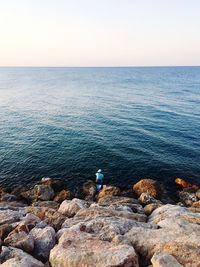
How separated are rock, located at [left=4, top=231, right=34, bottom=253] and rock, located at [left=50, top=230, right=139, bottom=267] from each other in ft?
7.58

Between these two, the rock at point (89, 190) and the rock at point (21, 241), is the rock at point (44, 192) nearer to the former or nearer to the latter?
the rock at point (89, 190)

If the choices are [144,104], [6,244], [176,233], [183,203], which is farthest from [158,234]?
[144,104]

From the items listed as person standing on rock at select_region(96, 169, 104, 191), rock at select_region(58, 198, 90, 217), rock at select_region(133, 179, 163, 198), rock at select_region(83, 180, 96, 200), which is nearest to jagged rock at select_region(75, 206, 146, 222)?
rock at select_region(58, 198, 90, 217)

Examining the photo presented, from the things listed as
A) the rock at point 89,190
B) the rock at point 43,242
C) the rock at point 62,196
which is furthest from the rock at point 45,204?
the rock at point 43,242

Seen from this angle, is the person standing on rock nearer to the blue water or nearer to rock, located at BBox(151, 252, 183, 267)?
the blue water

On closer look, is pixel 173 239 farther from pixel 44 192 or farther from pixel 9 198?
pixel 9 198

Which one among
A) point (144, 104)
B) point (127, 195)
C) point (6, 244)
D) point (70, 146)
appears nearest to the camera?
point (6, 244)

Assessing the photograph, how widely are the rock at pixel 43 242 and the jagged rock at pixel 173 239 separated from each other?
5215 mm

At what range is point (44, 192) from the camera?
108ft

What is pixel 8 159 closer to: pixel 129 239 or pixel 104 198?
pixel 104 198

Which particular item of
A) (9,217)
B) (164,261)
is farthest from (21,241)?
(164,261)

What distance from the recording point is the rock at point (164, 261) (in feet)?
44.2

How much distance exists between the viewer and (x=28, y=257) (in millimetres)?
14953

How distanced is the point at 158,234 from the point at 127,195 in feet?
52.4
